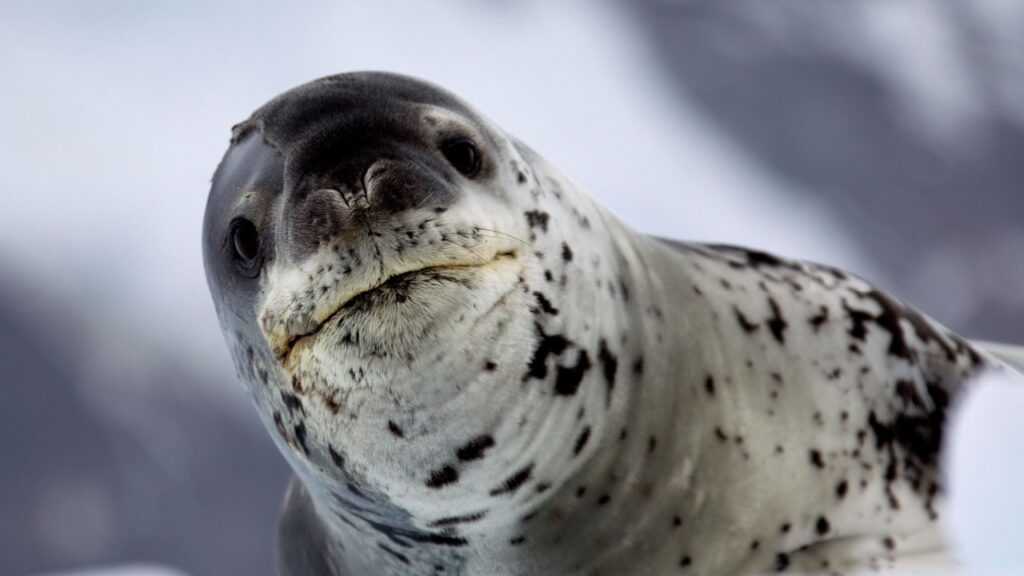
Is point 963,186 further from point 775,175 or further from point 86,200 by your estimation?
point 86,200

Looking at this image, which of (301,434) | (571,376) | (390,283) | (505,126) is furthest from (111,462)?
(390,283)

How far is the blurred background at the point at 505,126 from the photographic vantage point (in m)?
3.19

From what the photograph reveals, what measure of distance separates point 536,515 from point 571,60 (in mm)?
2824

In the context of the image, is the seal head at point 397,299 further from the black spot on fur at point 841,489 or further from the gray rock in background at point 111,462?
the gray rock in background at point 111,462

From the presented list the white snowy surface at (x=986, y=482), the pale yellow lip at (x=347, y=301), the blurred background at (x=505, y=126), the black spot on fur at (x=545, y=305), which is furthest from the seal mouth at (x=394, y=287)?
the blurred background at (x=505, y=126)

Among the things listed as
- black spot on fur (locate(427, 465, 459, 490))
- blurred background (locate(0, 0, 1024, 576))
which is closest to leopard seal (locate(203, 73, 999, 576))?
black spot on fur (locate(427, 465, 459, 490))

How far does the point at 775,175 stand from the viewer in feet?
11.5

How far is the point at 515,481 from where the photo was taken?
973 millimetres

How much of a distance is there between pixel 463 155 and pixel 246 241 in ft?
0.71

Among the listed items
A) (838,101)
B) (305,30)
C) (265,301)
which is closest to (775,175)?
(838,101)

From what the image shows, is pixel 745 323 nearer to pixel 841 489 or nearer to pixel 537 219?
pixel 841 489

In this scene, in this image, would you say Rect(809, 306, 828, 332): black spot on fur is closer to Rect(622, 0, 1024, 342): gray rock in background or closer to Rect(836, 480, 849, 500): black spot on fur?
Rect(836, 480, 849, 500): black spot on fur

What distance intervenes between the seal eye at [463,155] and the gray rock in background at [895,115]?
8.99 ft

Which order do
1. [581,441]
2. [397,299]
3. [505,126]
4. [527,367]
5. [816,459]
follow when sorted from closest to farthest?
1. [397,299]
2. [527,367]
3. [581,441]
4. [816,459]
5. [505,126]
